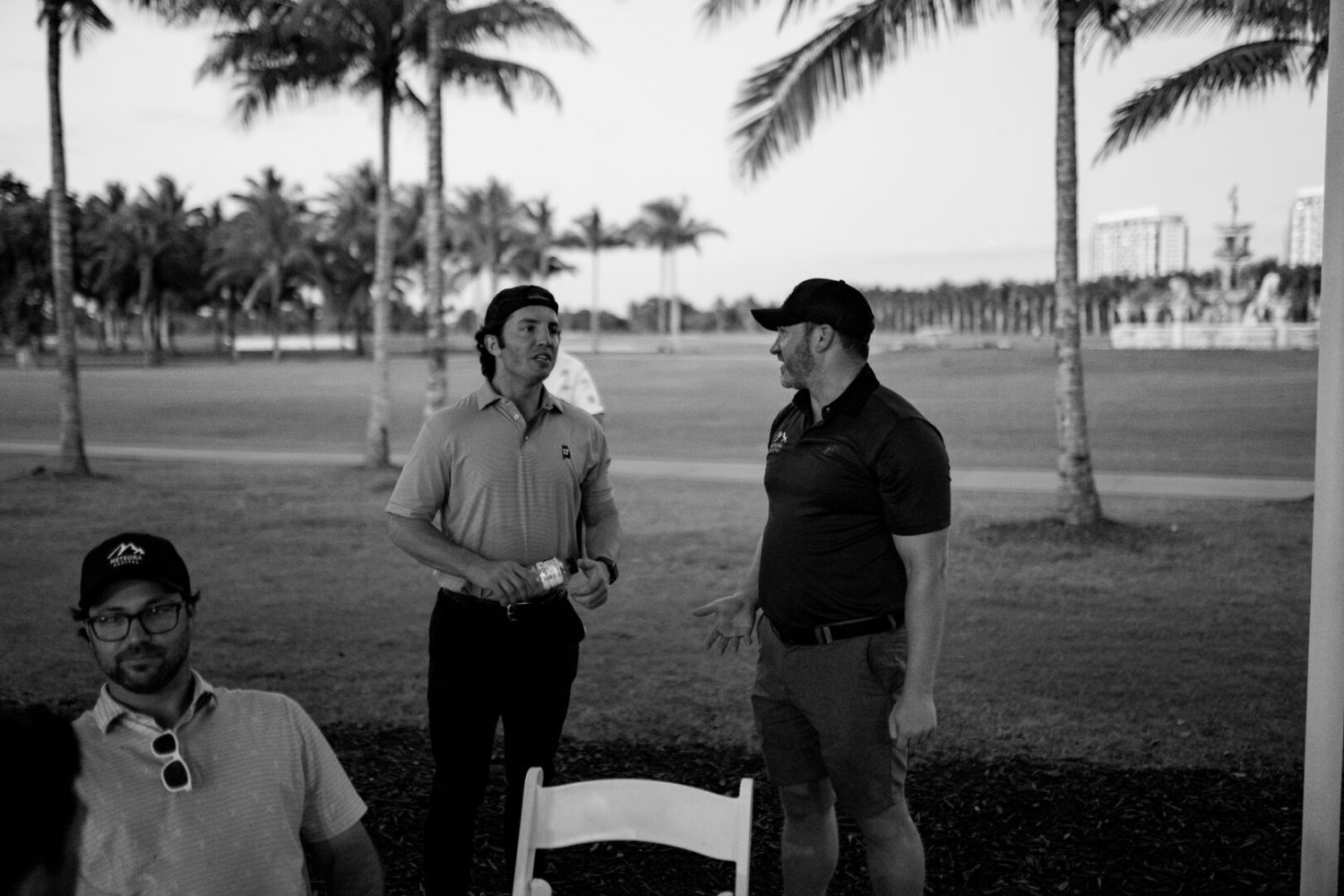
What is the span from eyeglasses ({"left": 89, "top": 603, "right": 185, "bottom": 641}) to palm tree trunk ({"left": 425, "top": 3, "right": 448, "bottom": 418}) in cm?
1418

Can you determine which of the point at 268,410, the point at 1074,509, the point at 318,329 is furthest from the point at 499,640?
the point at 318,329

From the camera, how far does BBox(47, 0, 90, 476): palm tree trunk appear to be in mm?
15906

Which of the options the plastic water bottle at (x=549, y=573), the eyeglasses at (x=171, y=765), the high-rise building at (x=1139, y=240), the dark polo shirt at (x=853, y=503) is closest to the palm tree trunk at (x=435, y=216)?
the plastic water bottle at (x=549, y=573)

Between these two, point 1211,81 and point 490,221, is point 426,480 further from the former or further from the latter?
point 490,221

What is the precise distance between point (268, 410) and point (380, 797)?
29548mm

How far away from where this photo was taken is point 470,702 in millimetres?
3664

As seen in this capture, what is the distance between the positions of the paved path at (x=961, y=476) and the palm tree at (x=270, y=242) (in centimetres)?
5241

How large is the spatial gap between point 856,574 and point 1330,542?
130 centimetres

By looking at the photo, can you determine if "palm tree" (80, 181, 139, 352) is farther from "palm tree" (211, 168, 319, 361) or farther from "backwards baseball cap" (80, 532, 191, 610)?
"backwards baseball cap" (80, 532, 191, 610)

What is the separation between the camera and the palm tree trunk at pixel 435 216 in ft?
54.2

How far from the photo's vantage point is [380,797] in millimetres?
5031

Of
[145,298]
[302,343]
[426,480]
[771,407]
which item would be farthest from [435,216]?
[302,343]

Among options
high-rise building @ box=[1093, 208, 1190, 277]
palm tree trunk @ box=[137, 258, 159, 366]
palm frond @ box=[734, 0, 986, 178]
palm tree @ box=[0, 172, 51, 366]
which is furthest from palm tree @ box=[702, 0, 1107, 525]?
high-rise building @ box=[1093, 208, 1190, 277]

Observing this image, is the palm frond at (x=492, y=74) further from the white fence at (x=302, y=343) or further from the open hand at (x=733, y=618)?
the white fence at (x=302, y=343)
